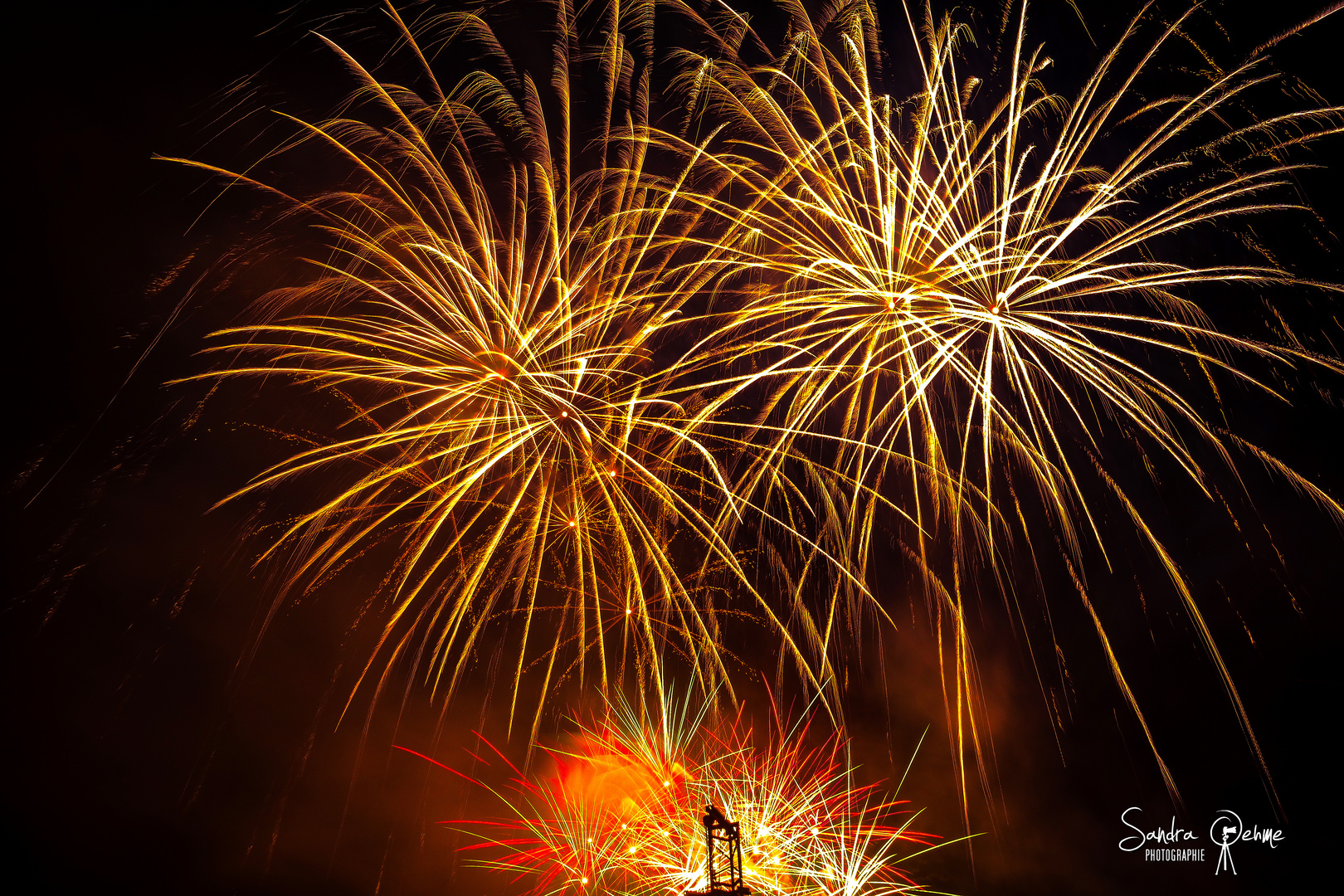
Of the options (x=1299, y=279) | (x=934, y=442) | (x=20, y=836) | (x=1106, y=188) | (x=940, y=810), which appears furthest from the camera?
(x=940, y=810)

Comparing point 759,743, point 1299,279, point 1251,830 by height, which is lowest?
point 1251,830

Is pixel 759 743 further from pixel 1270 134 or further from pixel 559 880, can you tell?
pixel 1270 134

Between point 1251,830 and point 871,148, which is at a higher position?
point 871,148

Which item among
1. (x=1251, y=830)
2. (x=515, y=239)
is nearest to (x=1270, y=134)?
(x=515, y=239)

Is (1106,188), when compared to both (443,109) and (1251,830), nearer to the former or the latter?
(443,109)

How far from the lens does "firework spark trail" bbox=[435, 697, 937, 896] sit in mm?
11016

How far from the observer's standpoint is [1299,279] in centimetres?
638

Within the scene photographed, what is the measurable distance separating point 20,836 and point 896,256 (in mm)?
17581

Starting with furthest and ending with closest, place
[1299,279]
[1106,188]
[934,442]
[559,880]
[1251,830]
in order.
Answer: [1251,830] < [559,880] < [934,442] < [1106,188] < [1299,279]

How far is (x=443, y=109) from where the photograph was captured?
7281mm

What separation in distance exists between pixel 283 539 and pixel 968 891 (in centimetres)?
2540

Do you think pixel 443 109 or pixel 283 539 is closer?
pixel 443 109

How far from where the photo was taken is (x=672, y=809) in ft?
38.9

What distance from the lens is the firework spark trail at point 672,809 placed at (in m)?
11.0
